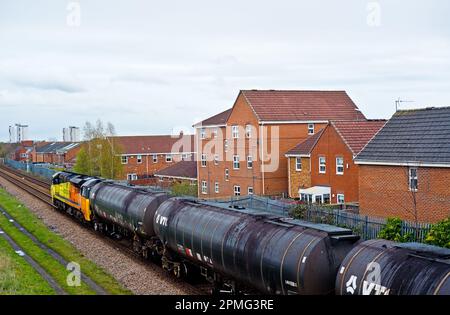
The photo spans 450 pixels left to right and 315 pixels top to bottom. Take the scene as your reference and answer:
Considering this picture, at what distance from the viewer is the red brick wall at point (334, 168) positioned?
130 ft

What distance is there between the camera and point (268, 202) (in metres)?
32.3

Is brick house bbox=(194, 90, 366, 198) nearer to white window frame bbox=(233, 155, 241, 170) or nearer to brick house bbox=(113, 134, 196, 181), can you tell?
white window frame bbox=(233, 155, 241, 170)

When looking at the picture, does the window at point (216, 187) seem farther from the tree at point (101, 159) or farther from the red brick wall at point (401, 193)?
the red brick wall at point (401, 193)

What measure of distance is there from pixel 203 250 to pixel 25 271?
8802mm

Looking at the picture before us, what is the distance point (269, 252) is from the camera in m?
13.9

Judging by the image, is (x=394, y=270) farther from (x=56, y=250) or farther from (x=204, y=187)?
(x=204, y=187)

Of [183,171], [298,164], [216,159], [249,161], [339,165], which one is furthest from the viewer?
[183,171]

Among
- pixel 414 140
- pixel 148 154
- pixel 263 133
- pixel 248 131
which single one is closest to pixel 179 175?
pixel 248 131

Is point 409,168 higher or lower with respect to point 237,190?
higher

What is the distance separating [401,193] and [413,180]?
1.21 meters

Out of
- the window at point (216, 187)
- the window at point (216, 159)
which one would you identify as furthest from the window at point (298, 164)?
the window at point (216, 187)

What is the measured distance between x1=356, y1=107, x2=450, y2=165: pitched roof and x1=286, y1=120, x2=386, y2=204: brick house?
216 inches

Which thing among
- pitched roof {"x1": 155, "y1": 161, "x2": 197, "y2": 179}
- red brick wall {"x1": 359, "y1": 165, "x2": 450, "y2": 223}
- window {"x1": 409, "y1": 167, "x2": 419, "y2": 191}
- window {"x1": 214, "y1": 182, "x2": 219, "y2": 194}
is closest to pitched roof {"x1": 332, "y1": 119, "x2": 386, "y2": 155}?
red brick wall {"x1": 359, "y1": 165, "x2": 450, "y2": 223}

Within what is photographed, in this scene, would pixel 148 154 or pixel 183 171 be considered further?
pixel 148 154
